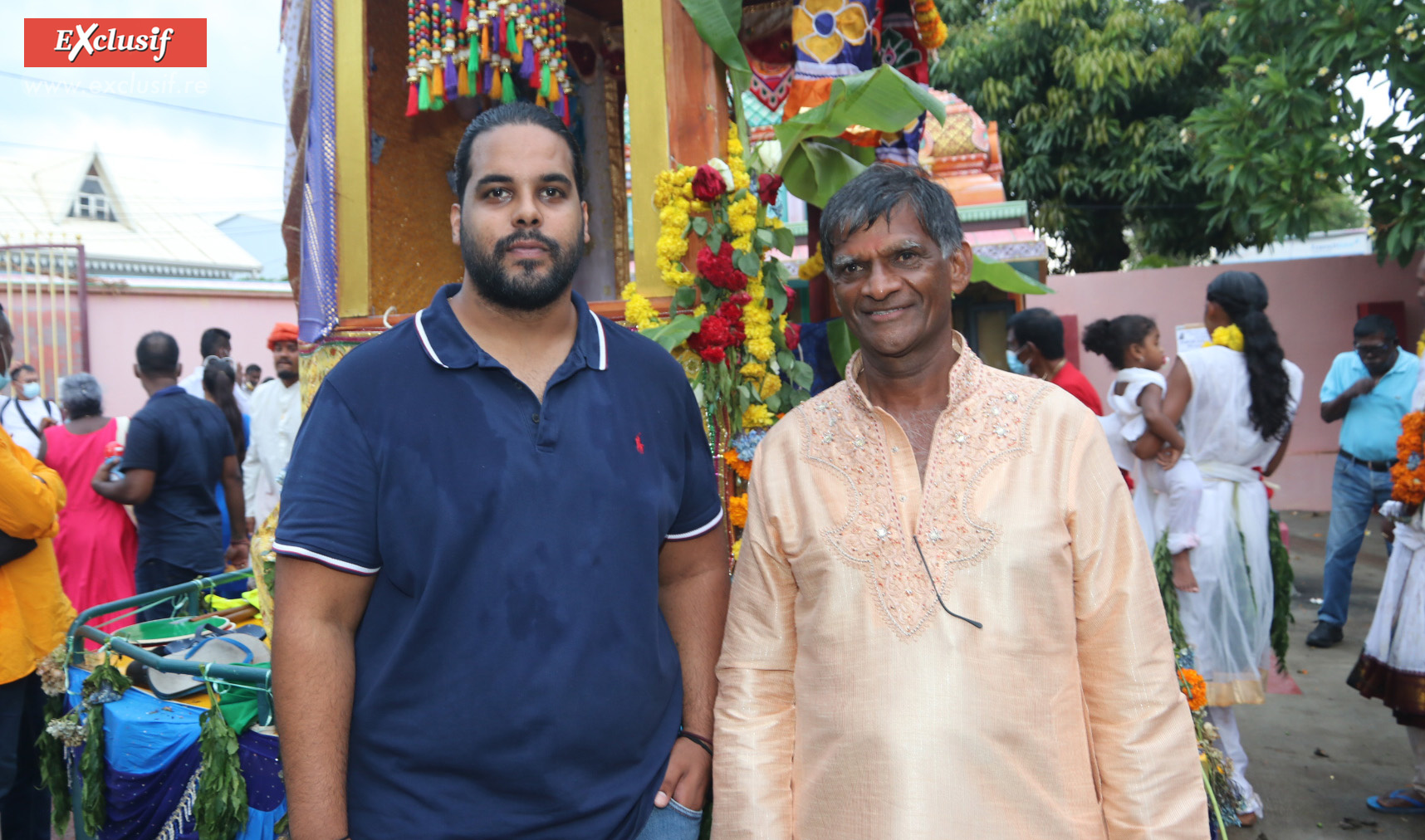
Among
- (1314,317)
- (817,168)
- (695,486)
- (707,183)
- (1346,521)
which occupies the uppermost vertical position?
(1314,317)

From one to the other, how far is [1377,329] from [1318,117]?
306 cm

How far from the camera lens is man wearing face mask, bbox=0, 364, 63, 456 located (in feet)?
14.6

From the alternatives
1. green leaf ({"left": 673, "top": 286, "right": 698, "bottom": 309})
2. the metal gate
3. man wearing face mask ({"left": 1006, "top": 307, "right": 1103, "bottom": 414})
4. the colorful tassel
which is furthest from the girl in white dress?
the metal gate

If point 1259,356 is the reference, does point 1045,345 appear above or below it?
above

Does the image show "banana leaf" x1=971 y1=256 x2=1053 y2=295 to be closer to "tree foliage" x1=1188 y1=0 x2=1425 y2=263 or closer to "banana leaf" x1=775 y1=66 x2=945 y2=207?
"banana leaf" x1=775 y1=66 x2=945 y2=207

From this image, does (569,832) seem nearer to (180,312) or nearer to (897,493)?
(897,493)

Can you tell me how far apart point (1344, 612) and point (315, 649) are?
6764mm

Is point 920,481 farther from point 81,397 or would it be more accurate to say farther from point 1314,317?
point 1314,317

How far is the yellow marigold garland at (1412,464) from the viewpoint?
3830mm

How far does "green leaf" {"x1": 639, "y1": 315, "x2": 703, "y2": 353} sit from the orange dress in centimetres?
355

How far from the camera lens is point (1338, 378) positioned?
6.73 metres

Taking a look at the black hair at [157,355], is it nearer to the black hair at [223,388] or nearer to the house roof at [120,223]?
the black hair at [223,388]

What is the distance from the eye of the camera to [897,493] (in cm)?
173

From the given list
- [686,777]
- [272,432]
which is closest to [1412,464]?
[686,777]
